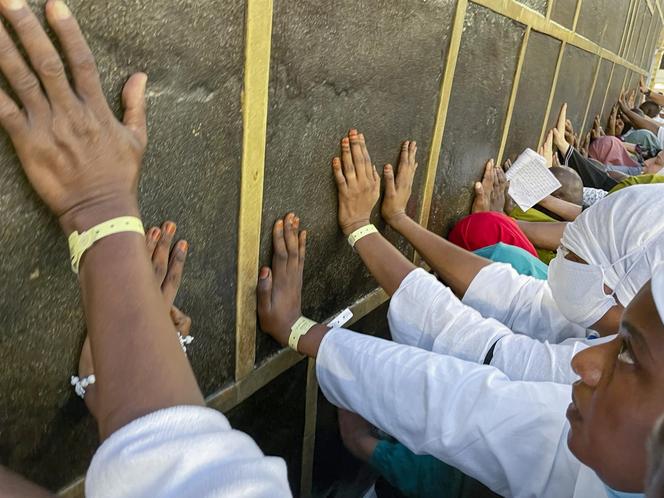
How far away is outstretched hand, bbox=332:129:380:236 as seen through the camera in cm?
151

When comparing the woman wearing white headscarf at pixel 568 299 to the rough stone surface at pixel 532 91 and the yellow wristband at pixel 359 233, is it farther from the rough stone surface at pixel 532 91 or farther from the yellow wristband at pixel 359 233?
the rough stone surface at pixel 532 91

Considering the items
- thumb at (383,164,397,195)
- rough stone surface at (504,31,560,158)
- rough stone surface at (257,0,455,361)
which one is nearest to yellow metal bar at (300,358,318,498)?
rough stone surface at (257,0,455,361)

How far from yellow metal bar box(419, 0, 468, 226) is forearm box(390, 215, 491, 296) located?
0.95 ft

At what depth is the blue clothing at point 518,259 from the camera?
190 centimetres

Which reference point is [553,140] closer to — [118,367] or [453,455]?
[453,455]

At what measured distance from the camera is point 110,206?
0.73 metres

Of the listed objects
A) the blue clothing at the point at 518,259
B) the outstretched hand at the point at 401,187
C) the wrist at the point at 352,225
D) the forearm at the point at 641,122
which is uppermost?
the outstretched hand at the point at 401,187

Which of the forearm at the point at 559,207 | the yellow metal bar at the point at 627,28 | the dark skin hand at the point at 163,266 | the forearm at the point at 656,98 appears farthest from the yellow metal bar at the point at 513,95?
the forearm at the point at 656,98

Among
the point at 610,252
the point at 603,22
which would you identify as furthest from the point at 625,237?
the point at 603,22

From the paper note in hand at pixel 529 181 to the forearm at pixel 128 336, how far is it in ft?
7.73

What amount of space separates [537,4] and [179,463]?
8.36ft

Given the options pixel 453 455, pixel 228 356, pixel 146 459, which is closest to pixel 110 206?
pixel 146 459

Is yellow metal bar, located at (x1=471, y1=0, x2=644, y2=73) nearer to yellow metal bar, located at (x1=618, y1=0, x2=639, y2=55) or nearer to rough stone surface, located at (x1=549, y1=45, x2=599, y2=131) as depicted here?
rough stone surface, located at (x1=549, y1=45, x2=599, y2=131)

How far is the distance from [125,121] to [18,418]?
1.88 ft
